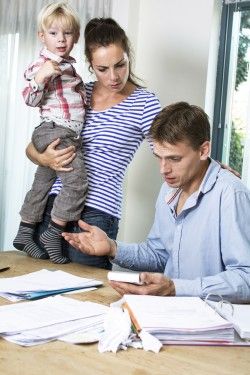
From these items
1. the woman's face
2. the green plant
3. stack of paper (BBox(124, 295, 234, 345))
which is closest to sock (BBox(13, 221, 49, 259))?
the woman's face

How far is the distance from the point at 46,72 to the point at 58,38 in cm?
17

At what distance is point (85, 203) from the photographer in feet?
7.18

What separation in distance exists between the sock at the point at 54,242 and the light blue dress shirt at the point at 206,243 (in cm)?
31

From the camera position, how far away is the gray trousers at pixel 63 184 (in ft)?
7.06

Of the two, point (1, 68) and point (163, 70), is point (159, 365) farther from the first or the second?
point (1, 68)

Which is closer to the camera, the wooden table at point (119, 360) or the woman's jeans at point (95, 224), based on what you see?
the wooden table at point (119, 360)

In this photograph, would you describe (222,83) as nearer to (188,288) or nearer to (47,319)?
(188,288)

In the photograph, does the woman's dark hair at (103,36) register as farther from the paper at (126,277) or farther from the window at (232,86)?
the window at (232,86)

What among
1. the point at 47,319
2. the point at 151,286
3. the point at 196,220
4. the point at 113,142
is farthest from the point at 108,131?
the point at 47,319

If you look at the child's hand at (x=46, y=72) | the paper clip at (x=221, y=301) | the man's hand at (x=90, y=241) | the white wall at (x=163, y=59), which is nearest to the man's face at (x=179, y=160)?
the man's hand at (x=90, y=241)

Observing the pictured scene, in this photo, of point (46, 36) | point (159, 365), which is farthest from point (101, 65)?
point (159, 365)

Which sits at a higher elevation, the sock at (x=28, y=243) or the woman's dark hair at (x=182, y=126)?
the woman's dark hair at (x=182, y=126)

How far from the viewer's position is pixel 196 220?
1.83 meters

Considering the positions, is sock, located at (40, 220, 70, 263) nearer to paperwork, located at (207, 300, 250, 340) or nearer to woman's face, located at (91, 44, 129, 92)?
woman's face, located at (91, 44, 129, 92)
